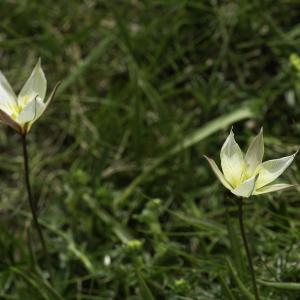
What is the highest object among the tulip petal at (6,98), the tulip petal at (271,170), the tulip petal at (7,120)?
the tulip petal at (6,98)

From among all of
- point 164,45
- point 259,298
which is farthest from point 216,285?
point 164,45

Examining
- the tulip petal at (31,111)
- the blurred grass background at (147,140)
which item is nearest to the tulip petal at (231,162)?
the blurred grass background at (147,140)

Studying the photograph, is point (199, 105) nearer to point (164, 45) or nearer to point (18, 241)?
point (164, 45)

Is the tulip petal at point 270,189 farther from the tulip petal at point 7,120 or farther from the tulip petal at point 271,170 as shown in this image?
the tulip petal at point 7,120

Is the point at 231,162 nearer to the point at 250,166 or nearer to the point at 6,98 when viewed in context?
the point at 250,166

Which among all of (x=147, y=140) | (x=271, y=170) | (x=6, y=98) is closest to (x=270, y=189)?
(x=271, y=170)
